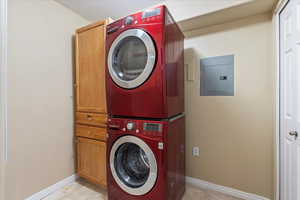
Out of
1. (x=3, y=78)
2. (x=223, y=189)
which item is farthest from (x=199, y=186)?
(x=3, y=78)

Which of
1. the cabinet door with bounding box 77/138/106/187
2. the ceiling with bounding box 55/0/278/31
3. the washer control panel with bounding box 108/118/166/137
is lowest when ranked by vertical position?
the cabinet door with bounding box 77/138/106/187

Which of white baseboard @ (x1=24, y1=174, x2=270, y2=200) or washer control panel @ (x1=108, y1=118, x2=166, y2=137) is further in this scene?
white baseboard @ (x1=24, y1=174, x2=270, y2=200)

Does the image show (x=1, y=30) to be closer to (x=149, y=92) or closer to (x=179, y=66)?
(x=149, y=92)

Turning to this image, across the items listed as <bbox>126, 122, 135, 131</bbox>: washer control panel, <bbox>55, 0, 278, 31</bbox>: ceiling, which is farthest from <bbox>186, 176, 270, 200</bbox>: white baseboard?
<bbox>55, 0, 278, 31</bbox>: ceiling

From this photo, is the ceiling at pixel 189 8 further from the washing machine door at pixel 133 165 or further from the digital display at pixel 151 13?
the washing machine door at pixel 133 165

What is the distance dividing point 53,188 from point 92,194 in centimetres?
49

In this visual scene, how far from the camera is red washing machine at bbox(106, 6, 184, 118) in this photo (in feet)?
3.90

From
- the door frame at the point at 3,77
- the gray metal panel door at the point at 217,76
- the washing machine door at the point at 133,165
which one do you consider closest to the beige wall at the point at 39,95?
the door frame at the point at 3,77

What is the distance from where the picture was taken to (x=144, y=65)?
133 cm

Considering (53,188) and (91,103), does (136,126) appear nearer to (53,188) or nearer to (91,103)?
(91,103)

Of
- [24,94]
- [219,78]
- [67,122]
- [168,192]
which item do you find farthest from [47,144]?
[219,78]

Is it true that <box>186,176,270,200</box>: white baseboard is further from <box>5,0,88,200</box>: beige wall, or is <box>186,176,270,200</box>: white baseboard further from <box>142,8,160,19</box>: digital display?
<box>142,8,160,19</box>: digital display

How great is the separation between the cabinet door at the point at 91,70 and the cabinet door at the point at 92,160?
44 centimetres

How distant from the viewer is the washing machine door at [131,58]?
1215 millimetres
